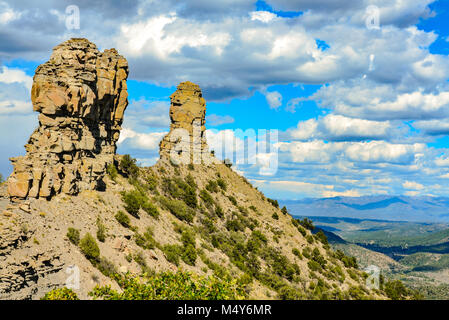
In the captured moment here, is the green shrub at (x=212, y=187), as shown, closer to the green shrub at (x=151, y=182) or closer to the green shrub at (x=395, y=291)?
the green shrub at (x=151, y=182)

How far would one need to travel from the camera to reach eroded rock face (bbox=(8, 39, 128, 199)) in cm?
3406

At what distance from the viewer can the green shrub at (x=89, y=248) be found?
32031mm

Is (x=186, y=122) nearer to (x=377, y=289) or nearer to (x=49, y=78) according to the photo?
(x=49, y=78)

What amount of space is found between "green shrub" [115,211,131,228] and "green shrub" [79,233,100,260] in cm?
698

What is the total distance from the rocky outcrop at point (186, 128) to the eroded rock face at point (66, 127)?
23.3 meters

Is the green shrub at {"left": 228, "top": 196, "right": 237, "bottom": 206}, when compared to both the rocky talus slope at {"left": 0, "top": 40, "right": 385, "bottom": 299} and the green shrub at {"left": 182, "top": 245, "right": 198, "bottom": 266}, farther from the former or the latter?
the green shrub at {"left": 182, "top": 245, "right": 198, "bottom": 266}

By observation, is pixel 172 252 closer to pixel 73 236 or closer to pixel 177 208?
pixel 73 236

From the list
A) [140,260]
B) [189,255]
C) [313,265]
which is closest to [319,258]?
[313,265]

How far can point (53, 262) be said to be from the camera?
95.5ft

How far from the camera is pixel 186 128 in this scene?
69.3 metres

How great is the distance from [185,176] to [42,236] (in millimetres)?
37416

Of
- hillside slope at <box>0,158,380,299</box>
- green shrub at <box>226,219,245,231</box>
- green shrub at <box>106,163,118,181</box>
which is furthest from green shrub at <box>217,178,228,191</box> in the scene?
green shrub at <box>106,163,118,181</box>

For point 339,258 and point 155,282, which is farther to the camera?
point 339,258
